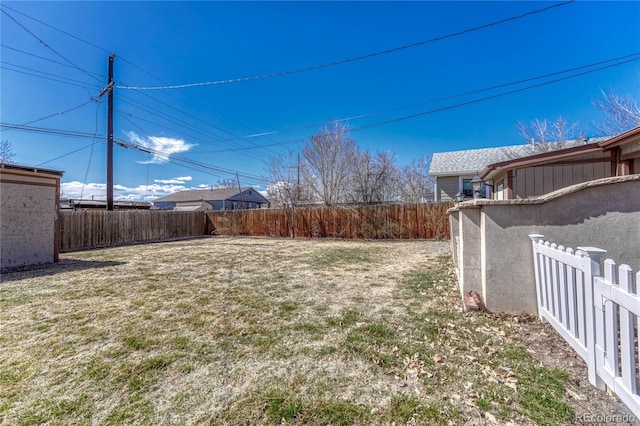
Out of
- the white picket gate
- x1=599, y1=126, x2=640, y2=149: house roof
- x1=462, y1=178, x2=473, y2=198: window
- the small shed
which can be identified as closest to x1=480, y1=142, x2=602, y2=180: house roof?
x1=599, y1=126, x2=640, y2=149: house roof

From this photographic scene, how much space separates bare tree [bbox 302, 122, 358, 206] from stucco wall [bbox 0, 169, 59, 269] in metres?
13.3

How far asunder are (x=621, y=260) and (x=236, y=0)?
9.96 meters

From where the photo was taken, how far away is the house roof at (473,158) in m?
12.9

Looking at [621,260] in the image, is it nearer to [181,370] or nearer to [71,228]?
[181,370]

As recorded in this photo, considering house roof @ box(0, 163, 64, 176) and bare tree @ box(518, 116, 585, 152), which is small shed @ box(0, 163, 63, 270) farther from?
bare tree @ box(518, 116, 585, 152)

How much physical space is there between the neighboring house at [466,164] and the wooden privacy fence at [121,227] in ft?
44.7

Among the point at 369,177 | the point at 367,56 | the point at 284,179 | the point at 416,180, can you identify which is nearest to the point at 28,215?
the point at 367,56

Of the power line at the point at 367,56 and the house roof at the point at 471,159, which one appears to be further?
the house roof at the point at 471,159

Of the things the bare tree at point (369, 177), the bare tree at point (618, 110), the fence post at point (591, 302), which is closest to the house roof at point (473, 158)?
the bare tree at point (618, 110)

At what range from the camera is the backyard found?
1.59m

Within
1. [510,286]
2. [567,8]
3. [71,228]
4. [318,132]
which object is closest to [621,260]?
[510,286]

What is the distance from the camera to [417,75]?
11.4 meters

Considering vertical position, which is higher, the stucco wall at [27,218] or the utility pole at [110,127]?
the utility pole at [110,127]

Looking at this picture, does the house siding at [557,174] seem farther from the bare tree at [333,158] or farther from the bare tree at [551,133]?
the bare tree at [333,158]
